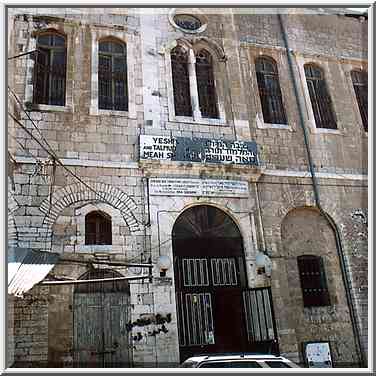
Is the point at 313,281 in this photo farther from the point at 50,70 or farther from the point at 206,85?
the point at 50,70

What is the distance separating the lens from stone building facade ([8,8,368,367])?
30.2 feet

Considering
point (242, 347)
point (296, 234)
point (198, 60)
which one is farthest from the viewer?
point (198, 60)

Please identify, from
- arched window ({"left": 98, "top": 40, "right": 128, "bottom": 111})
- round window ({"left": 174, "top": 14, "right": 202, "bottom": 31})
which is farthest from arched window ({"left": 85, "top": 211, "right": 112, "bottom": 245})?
round window ({"left": 174, "top": 14, "right": 202, "bottom": 31})

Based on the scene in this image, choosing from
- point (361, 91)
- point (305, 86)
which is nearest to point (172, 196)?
point (305, 86)

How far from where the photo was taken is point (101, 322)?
9.09 meters

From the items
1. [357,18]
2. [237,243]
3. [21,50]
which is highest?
[357,18]

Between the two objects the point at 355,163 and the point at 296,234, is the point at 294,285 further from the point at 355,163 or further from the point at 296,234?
the point at 355,163

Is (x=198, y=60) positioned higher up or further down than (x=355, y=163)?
higher up

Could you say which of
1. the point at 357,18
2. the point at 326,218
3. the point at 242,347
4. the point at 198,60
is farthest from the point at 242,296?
the point at 357,18

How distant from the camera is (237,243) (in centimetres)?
1074

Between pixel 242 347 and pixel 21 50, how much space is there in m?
8.73

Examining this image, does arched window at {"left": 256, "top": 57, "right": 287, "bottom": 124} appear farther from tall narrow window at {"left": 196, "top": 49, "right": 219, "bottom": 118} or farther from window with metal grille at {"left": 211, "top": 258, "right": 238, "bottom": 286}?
window with metal grille at {"left": 211, "top": 258, "right": 238, "bottom": 286}

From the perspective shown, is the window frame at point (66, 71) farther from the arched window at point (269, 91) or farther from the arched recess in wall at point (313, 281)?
the arched recess in wall at point (313, 281)

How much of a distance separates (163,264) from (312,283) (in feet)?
13.3
